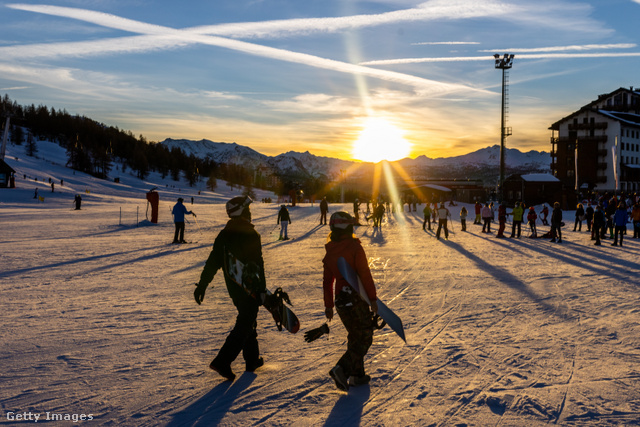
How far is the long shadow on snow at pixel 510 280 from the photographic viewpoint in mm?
7406

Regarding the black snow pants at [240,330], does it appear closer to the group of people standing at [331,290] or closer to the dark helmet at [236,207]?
the group of people standing at [331,290]

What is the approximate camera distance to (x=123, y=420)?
3.61m

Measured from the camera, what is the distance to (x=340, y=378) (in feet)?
13.8

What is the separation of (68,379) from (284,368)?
2034mm

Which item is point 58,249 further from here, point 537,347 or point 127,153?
point 127,153

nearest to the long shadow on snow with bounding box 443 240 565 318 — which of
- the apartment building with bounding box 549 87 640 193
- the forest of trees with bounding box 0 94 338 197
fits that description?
the apartment building with bounding box 549 87 640 193

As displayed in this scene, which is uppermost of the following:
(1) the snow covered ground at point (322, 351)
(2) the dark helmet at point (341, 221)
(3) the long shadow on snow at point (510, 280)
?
(2) the dark helmet at point (341, 221)

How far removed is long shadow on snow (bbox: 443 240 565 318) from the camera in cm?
741

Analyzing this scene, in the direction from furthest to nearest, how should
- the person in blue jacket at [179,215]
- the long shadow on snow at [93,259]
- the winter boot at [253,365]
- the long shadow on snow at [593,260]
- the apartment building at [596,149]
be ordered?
the apartment building at [596,149], the person in blue jacket at [179,215], the long shadow on snow at [593,260], the long shadow on snow at [93,259], the winter boot at [253,365]

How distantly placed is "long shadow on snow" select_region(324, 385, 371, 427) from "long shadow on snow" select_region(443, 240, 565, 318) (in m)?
4.09

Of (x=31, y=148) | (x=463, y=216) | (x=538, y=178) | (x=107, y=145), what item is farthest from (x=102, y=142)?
(x=463, y=216)

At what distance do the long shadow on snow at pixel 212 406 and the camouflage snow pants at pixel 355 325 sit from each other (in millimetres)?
987

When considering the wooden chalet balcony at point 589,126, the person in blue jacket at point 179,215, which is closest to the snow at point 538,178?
the wooden chalet balcony at point 589,126

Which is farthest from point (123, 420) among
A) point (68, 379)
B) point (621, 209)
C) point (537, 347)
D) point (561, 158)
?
point (561, 158)
